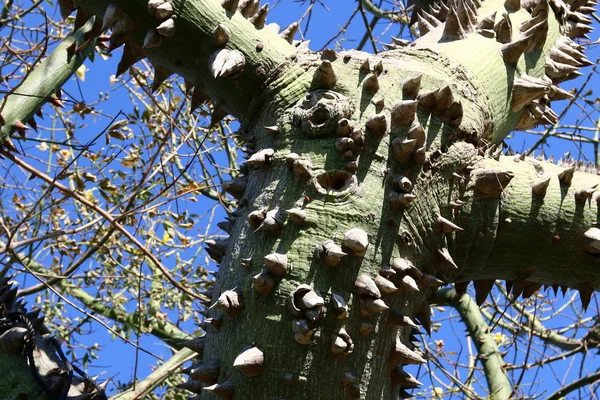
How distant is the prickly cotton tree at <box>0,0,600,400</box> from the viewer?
188 cm

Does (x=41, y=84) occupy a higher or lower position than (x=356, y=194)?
higher

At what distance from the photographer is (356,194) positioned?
202 cm

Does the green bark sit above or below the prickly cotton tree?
above

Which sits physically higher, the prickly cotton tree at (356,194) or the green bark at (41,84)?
the green bark at (41,84)

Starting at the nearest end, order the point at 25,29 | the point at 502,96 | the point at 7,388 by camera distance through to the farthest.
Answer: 1. the point at 7,388
2. the point at 502,96
3. the point at 25,29

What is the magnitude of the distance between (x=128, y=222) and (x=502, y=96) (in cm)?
330

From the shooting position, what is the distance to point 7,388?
2193 mm

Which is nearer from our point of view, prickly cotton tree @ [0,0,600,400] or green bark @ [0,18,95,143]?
prickly cotton tree @ [0,0,600,400]

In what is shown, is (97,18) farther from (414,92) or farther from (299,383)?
(299,383)

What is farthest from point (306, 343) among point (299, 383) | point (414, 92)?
point (414, 92)

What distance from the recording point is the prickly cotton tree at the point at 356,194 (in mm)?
1877

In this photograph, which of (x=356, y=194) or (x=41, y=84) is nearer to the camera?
(x=356, y=194)

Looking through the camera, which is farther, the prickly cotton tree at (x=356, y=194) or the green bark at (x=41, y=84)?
the green bark at (x=41, y=84)

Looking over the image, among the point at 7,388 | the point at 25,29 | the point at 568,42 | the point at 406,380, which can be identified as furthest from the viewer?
the point at 25,29
